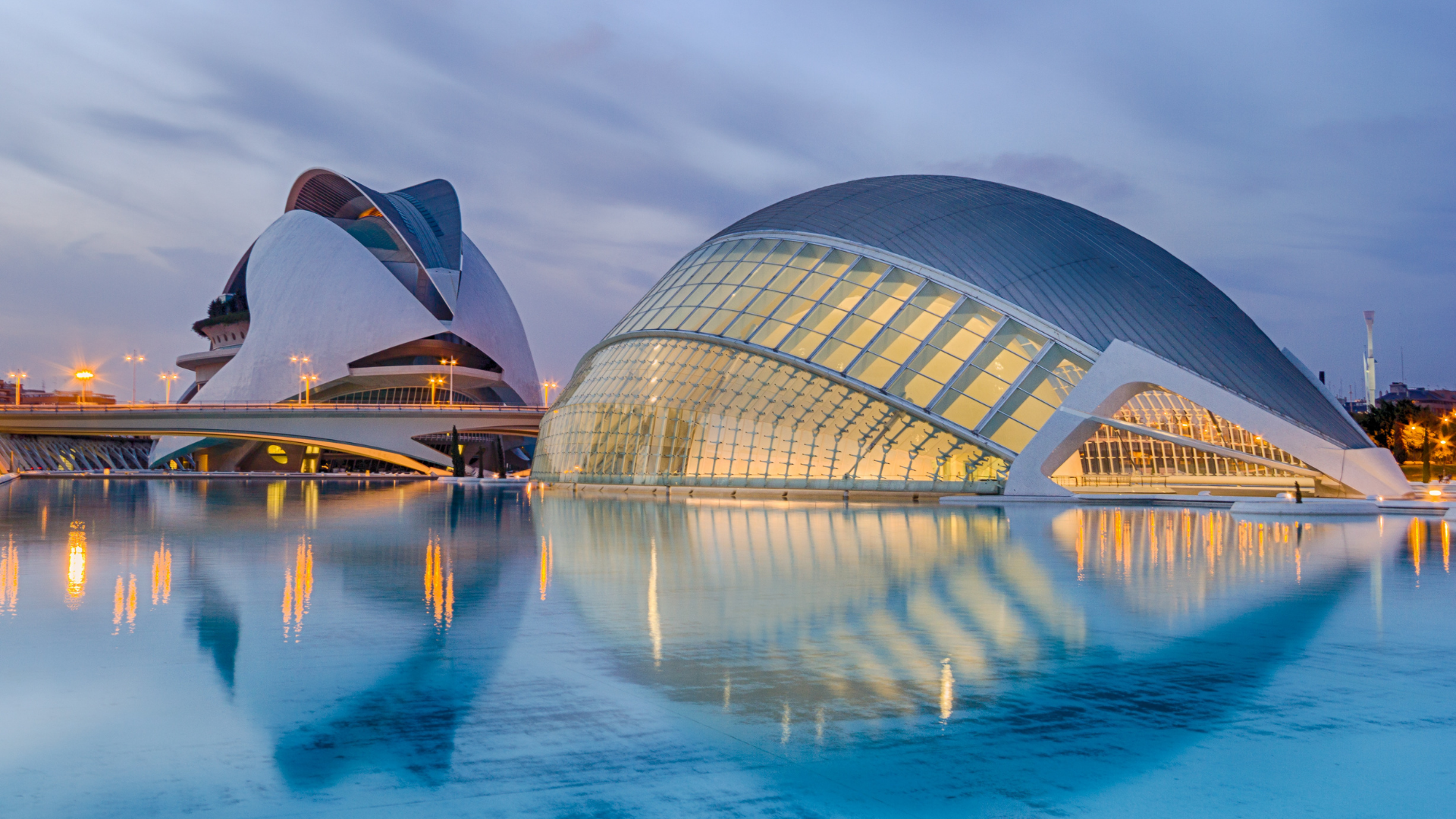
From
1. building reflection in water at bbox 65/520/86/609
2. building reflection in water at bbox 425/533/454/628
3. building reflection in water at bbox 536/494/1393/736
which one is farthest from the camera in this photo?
building reflection in water at bbox 65/520/86/609

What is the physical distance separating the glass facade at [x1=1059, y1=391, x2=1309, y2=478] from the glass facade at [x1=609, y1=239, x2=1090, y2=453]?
2616mm

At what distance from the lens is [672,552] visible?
16.2 metres

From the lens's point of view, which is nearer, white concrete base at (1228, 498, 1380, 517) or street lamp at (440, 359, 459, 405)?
white concrete base at (1228, 498, 1380, 517)

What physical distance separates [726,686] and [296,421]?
7303 cm

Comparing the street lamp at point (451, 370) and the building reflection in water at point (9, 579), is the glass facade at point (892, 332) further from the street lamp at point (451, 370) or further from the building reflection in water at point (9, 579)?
the street lamp at point (451, 370)

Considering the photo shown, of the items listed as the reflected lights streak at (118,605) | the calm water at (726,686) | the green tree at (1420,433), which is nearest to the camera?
the calm water at (726,686)

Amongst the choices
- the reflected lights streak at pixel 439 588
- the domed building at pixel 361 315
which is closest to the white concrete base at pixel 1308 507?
the reflected lights streak at pixel 439 588

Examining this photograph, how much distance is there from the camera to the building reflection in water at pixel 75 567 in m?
11.0

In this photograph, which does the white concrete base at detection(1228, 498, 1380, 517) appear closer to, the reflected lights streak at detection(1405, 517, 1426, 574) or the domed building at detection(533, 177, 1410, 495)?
the reflected lights streak at detection(1405, 517, 1426, 574)

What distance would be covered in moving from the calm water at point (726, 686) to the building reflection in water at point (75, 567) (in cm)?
13

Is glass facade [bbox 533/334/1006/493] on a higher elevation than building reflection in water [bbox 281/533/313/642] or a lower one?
higher

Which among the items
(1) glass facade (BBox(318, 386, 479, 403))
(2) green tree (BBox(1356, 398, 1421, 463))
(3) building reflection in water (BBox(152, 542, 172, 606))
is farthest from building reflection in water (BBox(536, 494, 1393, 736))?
(1) glass facade (BBox(318, 386, 479, 403))

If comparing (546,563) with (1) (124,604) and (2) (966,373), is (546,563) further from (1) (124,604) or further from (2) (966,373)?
(2) (966,373)

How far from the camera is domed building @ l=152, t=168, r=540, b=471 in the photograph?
86000 millimetres
